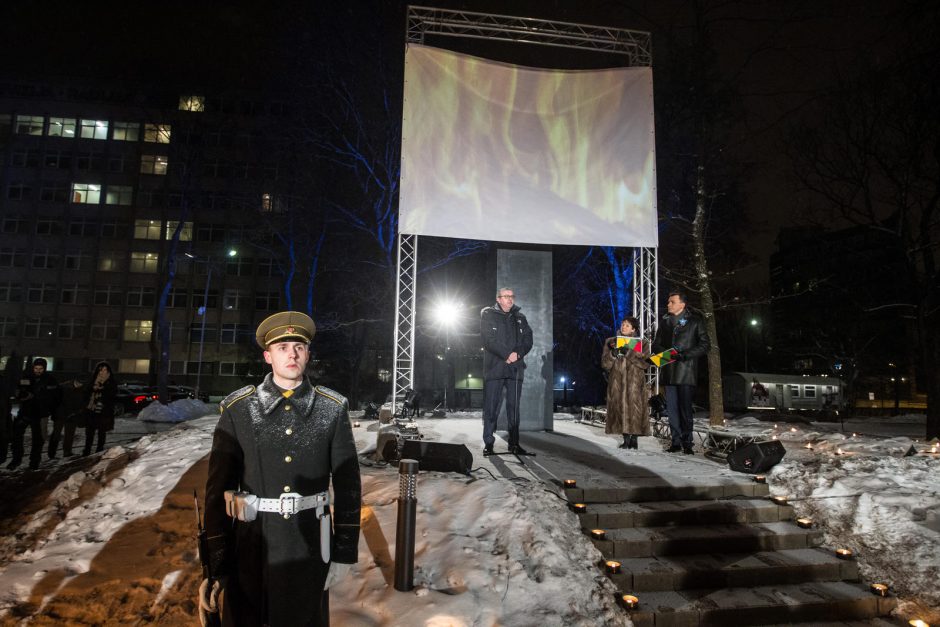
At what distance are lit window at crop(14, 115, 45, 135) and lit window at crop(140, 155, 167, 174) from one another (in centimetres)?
971

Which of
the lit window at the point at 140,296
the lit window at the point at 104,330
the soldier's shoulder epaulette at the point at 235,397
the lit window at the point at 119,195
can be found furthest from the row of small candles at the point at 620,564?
the lit window at the point at 119,195

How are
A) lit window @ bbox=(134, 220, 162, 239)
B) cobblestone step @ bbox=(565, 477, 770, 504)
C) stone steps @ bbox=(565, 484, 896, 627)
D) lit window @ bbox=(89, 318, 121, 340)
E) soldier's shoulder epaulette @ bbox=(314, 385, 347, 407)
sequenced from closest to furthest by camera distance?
soldier's shoulder epaulette @ bbox=(314, 385, 347, 407), stone steps @ bbox=(565, 484, 896, 627), cobblestone step @ bbox=(565, 477, 770, 504), lit window @ bbox=(89, 318, 121, 340), lit window @ bbox=(134, 220, 162, 239)

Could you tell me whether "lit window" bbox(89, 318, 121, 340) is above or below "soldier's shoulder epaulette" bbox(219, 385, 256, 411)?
above

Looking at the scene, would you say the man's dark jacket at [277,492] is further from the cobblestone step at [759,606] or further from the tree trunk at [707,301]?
the tree trunk at [707,301]

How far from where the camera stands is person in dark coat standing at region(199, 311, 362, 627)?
2312 millimetres

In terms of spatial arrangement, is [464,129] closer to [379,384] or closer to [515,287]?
[515,287]

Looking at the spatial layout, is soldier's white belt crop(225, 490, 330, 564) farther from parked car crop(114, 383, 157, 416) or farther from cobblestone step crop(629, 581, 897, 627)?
parked car crop(114, 383, 157, 416)

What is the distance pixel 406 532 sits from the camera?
382cm

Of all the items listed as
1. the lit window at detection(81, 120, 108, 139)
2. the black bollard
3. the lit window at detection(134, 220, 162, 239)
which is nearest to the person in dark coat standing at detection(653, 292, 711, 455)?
the black bollard

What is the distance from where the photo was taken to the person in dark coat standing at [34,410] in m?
9.19

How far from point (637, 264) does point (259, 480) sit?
1031 centimetres

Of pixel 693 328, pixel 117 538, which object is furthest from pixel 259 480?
pixel 693 328

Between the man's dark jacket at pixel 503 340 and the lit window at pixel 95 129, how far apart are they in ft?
183

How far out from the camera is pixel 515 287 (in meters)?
10.2
